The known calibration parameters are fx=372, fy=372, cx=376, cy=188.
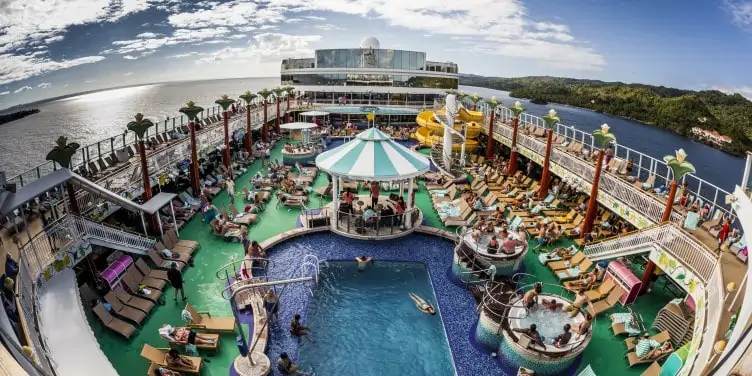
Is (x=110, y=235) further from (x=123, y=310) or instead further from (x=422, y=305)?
(x=422, y=305)

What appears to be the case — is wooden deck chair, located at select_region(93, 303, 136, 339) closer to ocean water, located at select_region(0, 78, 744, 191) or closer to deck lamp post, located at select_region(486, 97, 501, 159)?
deck lamp post, located at select_region(486, 97, 501, 159)

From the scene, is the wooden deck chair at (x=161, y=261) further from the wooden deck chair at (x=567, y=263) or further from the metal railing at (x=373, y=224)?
the wooden deck chair at (x=567, y=263)

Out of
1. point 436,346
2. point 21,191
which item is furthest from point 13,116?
point 436,346

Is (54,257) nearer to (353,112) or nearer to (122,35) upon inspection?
(353,112)

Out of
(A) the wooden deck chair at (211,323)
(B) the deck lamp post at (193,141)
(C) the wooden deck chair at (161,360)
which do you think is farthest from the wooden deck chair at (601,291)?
(B) the deck lamp post at (193,141)

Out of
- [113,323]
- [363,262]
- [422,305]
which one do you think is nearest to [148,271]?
[113,323]

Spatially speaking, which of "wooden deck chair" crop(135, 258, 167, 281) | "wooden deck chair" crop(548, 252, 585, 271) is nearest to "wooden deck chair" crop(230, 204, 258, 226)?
"wooden deck chair" crop(135, 258, 167, 281)
